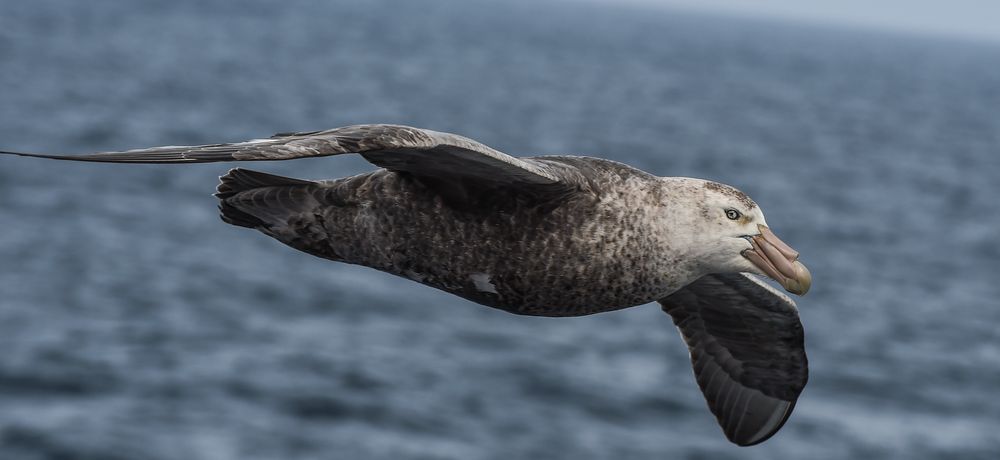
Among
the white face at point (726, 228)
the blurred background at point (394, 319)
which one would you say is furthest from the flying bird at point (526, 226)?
the blurred background at point (394, 319)

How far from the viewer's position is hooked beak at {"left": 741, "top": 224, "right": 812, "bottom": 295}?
7.34 meters

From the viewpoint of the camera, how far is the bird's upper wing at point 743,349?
29.1 feet

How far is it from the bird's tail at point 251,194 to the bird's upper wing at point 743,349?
2765mm

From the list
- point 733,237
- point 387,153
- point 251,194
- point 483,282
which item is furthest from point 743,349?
point 251,194

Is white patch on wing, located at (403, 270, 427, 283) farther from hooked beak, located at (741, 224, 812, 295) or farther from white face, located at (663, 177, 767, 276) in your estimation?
hooked beak, located at (741, 224, 812, 295)

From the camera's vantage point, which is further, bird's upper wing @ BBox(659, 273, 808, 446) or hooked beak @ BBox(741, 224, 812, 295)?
bird's upper wing @ BBox(659, 273, 808, 446)

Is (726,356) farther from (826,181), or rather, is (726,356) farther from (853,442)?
(826,181)

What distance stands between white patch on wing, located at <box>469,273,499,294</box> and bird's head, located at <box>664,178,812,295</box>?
1.08m

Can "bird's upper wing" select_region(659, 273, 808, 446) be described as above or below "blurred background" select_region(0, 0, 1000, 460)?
below

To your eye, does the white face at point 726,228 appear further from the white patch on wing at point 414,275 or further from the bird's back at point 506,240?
the white patch on wing at point 414,275

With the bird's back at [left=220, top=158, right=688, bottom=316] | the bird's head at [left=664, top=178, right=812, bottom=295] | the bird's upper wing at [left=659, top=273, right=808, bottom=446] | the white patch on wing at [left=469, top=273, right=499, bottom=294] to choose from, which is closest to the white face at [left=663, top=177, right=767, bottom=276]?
the bird's head at [left=664, top=178, right=812, bottom=295]

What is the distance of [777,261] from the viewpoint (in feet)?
24.2

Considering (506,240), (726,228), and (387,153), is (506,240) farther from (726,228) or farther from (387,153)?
(726,228)

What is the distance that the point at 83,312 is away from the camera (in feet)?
104
